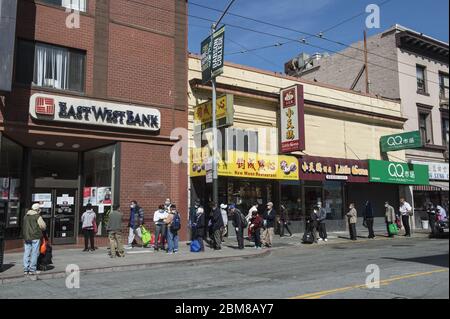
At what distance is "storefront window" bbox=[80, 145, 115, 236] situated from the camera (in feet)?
58.6

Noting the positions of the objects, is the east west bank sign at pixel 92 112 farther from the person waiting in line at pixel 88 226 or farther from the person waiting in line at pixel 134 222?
the person waiting in line at pixel 88 226

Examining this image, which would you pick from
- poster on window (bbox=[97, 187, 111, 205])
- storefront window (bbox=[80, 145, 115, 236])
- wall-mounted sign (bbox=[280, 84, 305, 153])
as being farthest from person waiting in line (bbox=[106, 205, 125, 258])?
wall-mounted sign (bbox=[280, 84, 305, 153])

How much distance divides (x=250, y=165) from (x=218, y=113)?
2790 millimetres

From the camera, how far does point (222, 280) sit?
1009 centimetres

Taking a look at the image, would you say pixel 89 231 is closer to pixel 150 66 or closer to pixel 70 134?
pixel 70 134

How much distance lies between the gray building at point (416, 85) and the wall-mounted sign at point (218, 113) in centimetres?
1506

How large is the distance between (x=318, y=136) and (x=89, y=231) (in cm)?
1308

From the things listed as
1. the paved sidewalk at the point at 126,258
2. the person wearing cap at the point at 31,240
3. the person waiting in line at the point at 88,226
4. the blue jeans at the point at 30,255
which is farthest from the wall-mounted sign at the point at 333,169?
the blue jeans at the point at 30,255

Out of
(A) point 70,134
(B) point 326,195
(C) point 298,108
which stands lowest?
(B) point 326,195

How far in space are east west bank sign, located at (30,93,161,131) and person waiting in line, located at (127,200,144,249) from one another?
10.3 ft

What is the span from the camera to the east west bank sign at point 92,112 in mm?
15883

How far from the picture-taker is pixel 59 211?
59.1 ft

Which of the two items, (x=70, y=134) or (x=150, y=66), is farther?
(x=150, y=66)
